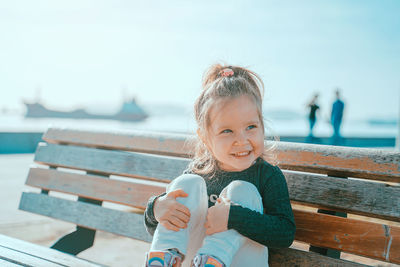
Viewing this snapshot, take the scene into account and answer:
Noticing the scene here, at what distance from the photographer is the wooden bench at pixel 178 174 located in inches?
58.7

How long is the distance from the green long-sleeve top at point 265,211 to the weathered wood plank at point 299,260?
0.55 ft

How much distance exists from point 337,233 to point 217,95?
2.54ft

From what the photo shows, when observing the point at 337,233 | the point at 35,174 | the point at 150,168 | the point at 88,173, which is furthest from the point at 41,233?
the point at 337,233

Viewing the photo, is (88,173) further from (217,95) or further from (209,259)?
(209,259)

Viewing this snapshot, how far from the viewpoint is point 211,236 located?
138cm

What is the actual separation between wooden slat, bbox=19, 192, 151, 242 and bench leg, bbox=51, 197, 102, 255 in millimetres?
80

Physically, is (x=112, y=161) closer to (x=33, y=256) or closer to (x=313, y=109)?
(x=33, y=256)

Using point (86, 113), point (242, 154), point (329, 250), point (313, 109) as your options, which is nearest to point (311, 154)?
point (242, 154)

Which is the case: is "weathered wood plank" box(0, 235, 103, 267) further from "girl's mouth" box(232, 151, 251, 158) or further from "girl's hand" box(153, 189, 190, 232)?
"girl's mouth" box(232, 151, 251, 158)

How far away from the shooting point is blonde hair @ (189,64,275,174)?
1.70m

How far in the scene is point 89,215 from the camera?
2.30 m

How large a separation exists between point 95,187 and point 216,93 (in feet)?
3.52

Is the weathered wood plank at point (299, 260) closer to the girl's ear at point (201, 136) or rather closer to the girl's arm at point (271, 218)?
the girl's arm at point (271, 218)

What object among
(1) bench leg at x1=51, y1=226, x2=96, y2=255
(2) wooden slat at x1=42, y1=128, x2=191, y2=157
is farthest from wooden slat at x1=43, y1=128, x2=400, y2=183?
(1) bench leg at x1=51, y1=226, x2=96, y2=255
